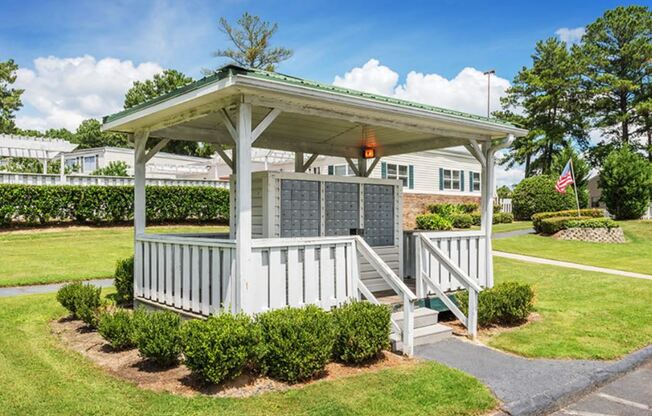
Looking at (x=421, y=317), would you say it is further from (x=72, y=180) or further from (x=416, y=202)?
(x=416, y=202)

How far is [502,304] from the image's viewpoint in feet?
22.5

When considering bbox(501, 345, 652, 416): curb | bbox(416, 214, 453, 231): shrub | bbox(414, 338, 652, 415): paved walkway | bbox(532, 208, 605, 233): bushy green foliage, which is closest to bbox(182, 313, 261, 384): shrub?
bbox(414, 338, 652, 415): paved walkway

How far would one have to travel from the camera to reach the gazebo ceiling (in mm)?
5164

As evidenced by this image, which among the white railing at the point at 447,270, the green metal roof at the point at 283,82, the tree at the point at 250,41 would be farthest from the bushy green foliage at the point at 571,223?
the tree at the point at 250,41

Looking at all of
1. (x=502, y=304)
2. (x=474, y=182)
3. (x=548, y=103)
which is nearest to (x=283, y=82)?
(x=502, y=304)

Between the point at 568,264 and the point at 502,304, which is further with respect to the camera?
the point at 568,264

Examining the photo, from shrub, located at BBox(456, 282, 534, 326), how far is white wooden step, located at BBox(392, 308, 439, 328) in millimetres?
515

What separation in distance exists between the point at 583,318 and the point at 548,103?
33608mm

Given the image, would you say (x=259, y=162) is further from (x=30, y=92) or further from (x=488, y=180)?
(x=30, y=92)

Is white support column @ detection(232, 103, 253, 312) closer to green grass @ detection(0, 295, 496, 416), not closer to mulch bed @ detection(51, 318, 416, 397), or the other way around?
mulch bed @ detection(51, 318, 416, 397)

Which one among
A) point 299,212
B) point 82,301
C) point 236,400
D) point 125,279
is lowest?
point 236,400

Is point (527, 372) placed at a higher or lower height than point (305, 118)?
lower

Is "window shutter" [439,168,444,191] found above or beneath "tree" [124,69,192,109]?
beneath

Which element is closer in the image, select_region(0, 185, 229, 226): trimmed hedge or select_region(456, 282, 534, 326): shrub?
select_region(456, 282, 534, 326): shrub
